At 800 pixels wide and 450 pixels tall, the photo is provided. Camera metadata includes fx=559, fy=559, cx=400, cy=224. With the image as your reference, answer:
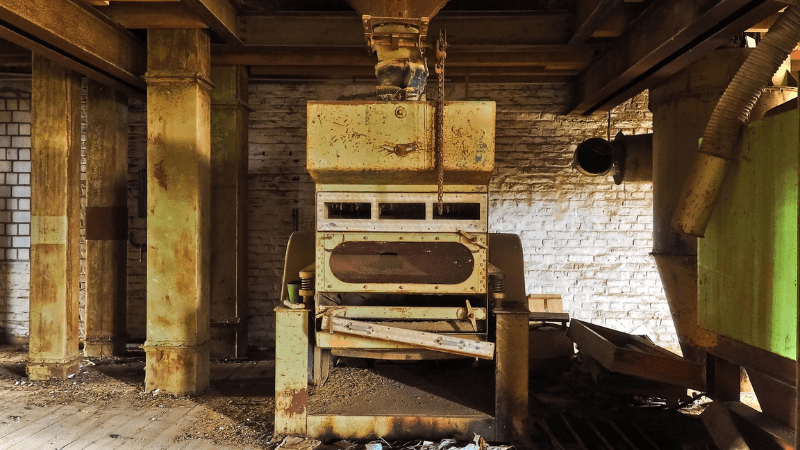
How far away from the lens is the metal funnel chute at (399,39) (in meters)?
3.40

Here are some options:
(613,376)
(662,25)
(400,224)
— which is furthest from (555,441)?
(662,25)

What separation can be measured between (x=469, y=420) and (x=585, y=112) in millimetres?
4092

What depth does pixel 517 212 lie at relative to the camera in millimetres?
6340

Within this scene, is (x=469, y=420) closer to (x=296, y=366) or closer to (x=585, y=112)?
(x=296, y=366)

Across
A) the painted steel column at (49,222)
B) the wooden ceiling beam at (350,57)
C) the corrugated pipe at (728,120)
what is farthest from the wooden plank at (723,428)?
the painted steel column at (49,222)

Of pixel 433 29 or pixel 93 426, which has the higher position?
pixel 433 29

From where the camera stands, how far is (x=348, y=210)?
374cm

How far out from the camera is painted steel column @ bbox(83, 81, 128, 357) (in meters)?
5.58

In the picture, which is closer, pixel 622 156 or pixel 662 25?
pixel 662 25

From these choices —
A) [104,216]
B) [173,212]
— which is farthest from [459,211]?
[104,216]

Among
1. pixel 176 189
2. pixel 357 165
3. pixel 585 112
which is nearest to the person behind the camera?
pixel 357 165

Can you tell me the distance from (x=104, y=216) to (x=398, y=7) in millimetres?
3913

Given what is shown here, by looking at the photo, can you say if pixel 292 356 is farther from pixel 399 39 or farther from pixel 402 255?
pixel 399 39

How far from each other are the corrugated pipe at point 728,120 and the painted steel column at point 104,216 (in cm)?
511
